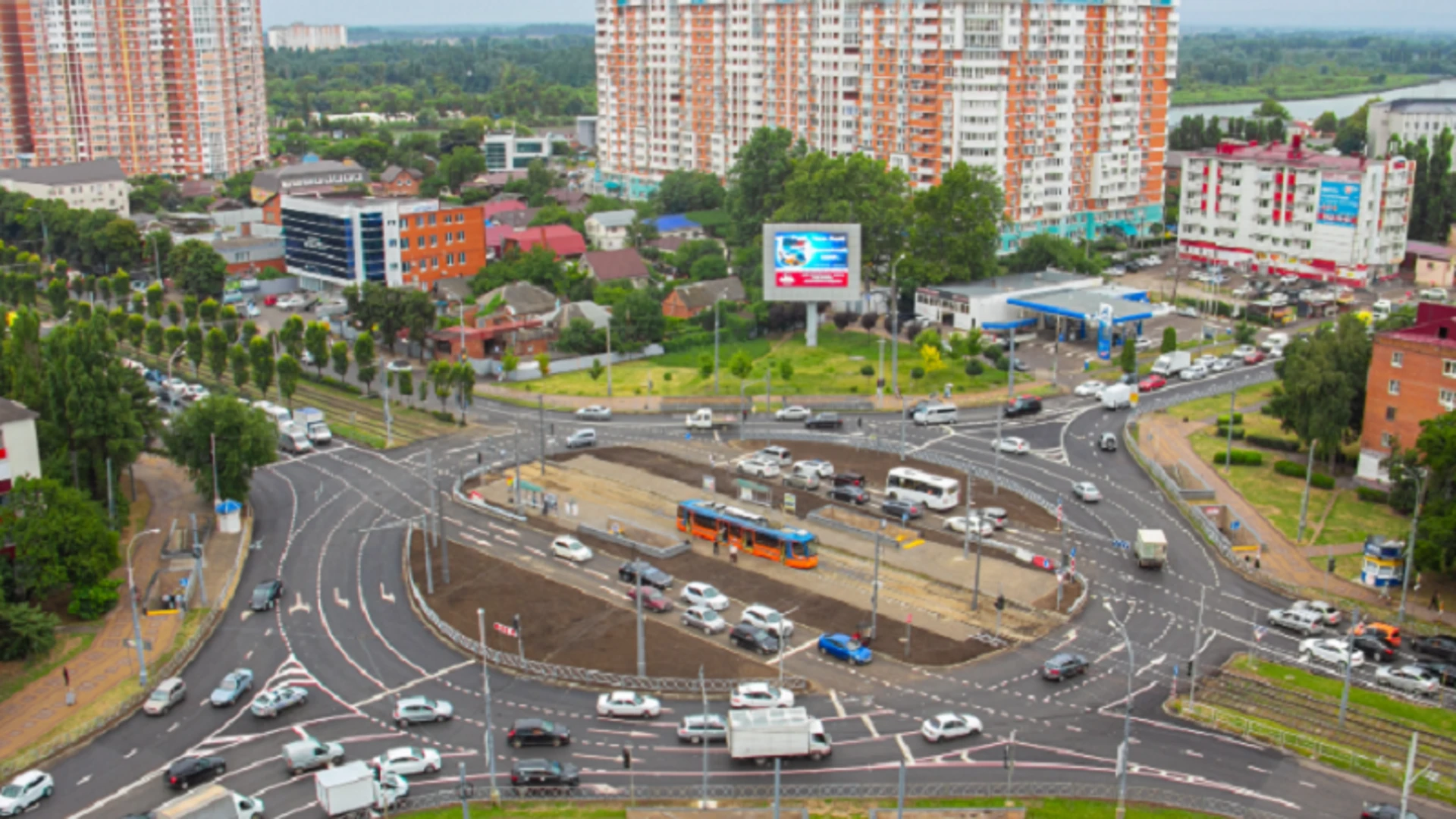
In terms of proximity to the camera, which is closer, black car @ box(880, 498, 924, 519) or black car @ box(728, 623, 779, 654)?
black car @ box(728, 623, 779, 654)

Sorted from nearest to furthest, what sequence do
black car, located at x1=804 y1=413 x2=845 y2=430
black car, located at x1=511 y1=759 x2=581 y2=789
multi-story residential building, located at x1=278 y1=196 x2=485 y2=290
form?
1. black car, located at x1=511 y1=759 x2=581 y2=789
2. black car, located at x1=804 y1=413 x2=845 y2=430
3. multi-story residential building, located at x1=278 y1=196 x2=485 y2=290

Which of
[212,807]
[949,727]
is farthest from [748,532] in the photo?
[212,807]

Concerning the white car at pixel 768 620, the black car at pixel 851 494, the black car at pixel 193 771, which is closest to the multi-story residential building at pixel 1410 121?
the black car at pixel 851 494

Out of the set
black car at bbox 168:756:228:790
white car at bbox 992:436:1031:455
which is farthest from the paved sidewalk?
white car at bbox 992:436:1031:455

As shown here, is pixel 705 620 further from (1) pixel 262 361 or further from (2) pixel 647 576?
(1) pixel 262 361

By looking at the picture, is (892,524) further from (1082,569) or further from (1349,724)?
(1349,724)

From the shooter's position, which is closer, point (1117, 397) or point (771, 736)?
point (771, 736)

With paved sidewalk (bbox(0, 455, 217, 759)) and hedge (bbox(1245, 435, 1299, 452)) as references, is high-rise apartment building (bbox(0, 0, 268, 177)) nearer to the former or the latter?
paved sidewalk (bbox(0, 455, 217, 759))

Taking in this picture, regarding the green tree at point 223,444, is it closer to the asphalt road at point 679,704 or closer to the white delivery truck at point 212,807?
the asphalt road at point 679,704

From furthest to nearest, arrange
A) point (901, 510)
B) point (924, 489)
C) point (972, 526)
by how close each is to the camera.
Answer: point (924, 489)
point (901, 510)
point (972, 526)
